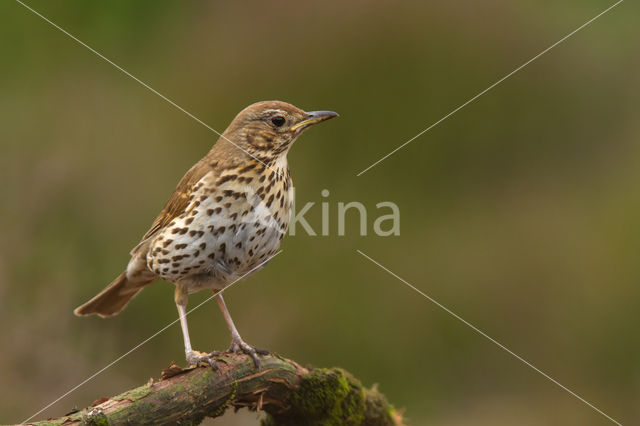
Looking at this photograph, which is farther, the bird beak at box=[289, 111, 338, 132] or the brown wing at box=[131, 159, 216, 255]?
the bird beak at box=[289, 111, 338, 132]

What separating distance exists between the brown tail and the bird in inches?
6.4

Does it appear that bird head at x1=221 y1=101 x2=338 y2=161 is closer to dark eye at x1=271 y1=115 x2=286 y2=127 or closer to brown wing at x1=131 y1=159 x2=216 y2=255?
dark eye at x1=271 y1=115 x2=286 y2=127

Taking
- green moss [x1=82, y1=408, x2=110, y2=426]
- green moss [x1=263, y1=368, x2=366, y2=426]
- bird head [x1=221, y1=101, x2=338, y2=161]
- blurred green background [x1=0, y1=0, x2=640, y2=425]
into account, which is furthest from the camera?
blurred green background [x1=0, y1=0, x2=640, y2=425]

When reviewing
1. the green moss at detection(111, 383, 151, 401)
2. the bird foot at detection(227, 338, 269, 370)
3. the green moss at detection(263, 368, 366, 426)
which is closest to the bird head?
the bird foot at detection(227, 338, 269, 370)

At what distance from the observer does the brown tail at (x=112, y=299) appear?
5.10 meters

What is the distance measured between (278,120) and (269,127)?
71 millimetres

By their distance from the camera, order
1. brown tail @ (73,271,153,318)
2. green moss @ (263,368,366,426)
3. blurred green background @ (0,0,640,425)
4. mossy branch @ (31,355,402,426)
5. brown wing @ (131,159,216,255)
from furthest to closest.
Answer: blurred green background @ (0,0,640,425) < brown tail @ (73,271,153,318) < brown wing @ (131,159,216,255) < green moss @ (263,368,366,426) < mossy branch @ (31,355,402,426)

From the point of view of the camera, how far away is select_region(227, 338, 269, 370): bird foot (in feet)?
13.5

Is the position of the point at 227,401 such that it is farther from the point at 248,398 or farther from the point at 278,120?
the point at 278,120

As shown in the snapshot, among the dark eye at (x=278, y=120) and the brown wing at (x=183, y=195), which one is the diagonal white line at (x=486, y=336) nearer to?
the dark eye at (x=278, y=120)

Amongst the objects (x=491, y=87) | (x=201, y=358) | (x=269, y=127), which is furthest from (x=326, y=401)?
(x=491, y=87)

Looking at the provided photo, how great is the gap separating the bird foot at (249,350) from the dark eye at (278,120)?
1348 millimetres

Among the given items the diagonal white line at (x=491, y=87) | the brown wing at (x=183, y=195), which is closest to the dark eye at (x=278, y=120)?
the brown wing at (x=183, y=195)

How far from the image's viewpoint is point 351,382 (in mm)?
4430
